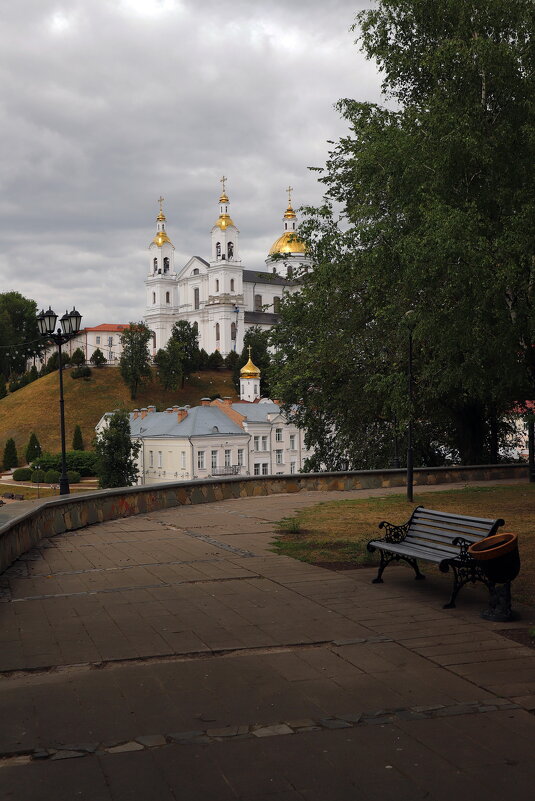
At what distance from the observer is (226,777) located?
391 centimetres

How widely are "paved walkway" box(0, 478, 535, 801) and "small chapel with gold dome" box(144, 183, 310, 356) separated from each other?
110 m

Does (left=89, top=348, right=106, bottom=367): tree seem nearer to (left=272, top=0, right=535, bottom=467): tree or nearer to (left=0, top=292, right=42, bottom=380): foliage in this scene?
(left=0, top=292, right=42, bottom=380): foliage

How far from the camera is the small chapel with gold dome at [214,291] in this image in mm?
121000

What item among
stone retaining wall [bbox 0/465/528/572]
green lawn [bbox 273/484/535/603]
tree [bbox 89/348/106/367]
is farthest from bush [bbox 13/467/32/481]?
green lawn [bbox 273/484/535/603]

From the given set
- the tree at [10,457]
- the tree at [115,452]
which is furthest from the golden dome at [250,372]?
the tree at [115,452]

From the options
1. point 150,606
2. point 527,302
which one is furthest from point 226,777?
point 527,302

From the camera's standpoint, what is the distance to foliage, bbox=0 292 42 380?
11238cm

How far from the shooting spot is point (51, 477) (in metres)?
64.9

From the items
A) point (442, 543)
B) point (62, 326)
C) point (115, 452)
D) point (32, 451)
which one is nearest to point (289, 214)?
point (32, 451)

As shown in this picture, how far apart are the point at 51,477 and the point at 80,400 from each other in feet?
108

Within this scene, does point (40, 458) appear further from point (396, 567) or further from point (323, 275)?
point (396, 567)

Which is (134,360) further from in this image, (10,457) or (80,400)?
(10,457)

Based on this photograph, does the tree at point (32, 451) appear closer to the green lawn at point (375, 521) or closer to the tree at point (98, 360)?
the tree at point (98, 360)

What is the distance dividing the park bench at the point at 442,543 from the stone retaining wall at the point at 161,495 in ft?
14.3
